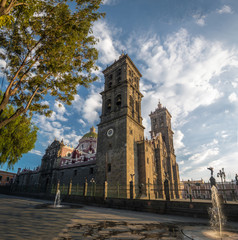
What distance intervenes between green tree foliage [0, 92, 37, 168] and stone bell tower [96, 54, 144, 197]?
9.99 metres

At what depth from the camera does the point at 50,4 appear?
7.84 metres

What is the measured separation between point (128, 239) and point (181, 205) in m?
7.52

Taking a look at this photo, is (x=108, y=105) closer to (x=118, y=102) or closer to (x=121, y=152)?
(x=118, y=102)

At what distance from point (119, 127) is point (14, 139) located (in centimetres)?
1302

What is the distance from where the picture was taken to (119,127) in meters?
23.1

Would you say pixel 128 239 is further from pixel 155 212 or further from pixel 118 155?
pixel 118 155

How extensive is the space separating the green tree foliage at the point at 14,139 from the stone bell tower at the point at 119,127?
9.99m

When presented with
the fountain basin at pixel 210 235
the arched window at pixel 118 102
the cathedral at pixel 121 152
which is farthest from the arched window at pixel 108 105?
the fountain basin at pixel 210 235

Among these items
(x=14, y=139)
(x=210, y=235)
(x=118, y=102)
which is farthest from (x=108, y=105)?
(x=210, y=235)

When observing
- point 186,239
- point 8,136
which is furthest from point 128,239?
point 8,136

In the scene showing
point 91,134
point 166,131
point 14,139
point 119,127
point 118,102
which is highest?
point 91,134

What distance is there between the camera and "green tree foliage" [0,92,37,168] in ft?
49.2

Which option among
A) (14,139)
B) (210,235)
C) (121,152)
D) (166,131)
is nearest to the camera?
(210,235)

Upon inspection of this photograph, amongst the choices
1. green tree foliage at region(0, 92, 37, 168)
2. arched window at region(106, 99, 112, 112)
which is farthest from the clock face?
green tree foliage at region(0, 92, 37, 168)
